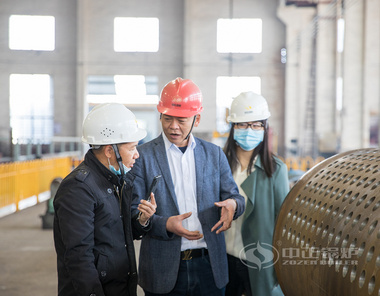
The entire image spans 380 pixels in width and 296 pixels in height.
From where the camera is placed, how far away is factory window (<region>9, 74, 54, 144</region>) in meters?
19.8

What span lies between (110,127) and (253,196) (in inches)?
40.2

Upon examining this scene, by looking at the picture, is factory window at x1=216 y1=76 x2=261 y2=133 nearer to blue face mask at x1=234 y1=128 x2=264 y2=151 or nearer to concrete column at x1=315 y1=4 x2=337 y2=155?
concrete column at x1=315 y1=4 x2=337 y2=155

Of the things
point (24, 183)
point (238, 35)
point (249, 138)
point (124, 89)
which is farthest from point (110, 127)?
point (124, 89)

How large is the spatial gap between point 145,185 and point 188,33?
17.9 metres

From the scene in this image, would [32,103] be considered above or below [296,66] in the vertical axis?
below

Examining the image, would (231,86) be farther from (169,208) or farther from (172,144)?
(169,208)

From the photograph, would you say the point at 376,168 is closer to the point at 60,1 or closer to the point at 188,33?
the point at 188,33

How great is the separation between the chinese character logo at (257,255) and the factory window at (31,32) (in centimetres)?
1900

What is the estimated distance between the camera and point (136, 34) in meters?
19.8

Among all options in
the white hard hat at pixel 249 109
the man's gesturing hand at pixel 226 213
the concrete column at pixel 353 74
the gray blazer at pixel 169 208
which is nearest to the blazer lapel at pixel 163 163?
the gray blazer at pixel 169 208

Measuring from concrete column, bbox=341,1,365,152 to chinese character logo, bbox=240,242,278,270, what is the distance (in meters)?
12.6

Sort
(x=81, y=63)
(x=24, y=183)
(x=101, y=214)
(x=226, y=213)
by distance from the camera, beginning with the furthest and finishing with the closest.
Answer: (x=81, y=63) → (x=24, y=183) → (x=226, y=213) → (x=101, y=214)

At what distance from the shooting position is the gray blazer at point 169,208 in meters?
2.24

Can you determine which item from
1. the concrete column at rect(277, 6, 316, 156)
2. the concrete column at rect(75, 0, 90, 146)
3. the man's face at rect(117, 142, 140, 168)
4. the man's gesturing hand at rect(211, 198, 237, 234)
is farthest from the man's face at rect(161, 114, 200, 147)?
the concrete column at rect(75, 0, 90, 146)
